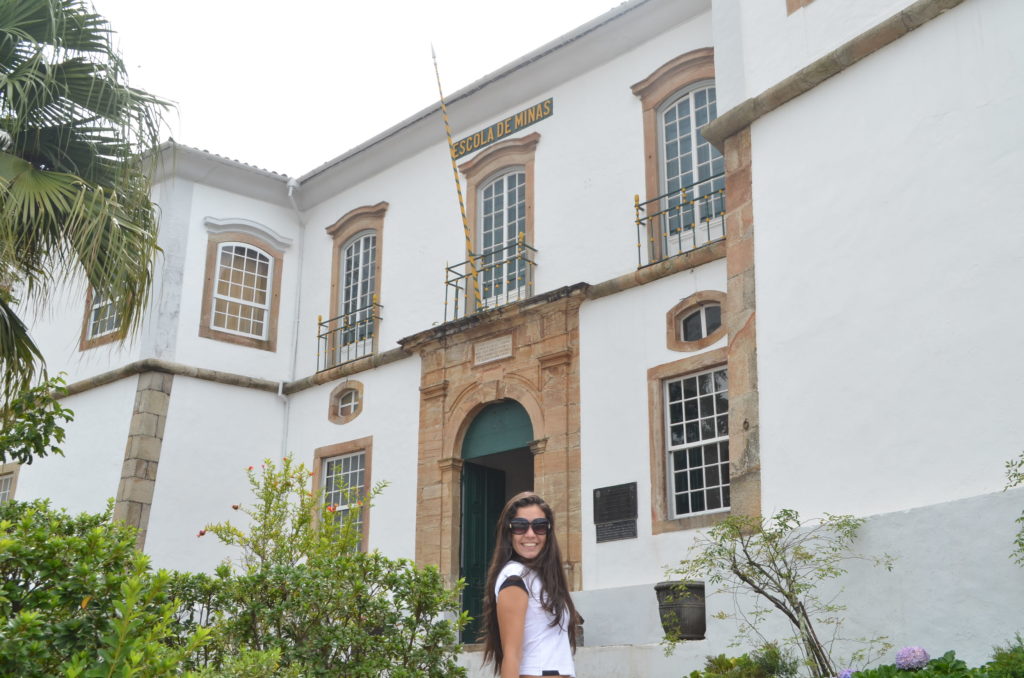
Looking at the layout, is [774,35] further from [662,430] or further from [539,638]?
[539,638]

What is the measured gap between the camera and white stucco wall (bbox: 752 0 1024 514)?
22.6 ft

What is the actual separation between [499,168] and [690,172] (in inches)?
115

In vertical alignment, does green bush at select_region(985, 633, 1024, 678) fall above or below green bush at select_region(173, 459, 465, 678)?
below

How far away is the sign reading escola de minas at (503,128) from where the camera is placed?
13863 millimetres

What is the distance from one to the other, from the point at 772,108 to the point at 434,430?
6.44 m

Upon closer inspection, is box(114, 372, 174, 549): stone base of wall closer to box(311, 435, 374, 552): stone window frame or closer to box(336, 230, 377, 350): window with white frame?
box(311, 435, 374, 552): stone window frame

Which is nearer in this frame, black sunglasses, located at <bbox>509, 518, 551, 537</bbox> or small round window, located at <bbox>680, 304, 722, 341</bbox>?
black sunglasses, located at <bbox>509, 518, 551, 537</bbox>

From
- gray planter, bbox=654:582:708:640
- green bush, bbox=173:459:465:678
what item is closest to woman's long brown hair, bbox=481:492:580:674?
green bush, bbox=173:459:465:678

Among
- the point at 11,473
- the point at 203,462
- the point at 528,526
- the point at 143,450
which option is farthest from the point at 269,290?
the point at 528,526

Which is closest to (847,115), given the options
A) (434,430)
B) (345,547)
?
(345,547)

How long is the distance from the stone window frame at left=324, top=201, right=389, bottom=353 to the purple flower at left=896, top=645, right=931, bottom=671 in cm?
984

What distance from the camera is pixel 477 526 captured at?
13.5 meters

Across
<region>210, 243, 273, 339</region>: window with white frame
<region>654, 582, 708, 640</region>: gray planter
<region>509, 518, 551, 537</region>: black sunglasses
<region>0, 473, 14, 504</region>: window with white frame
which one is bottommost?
<region>509, 518, 551, 537</region>: black sunglasses

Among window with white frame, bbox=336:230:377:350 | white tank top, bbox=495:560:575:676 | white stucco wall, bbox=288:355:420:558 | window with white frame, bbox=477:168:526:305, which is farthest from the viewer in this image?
window with white frame, bbox=336:230:377:350
